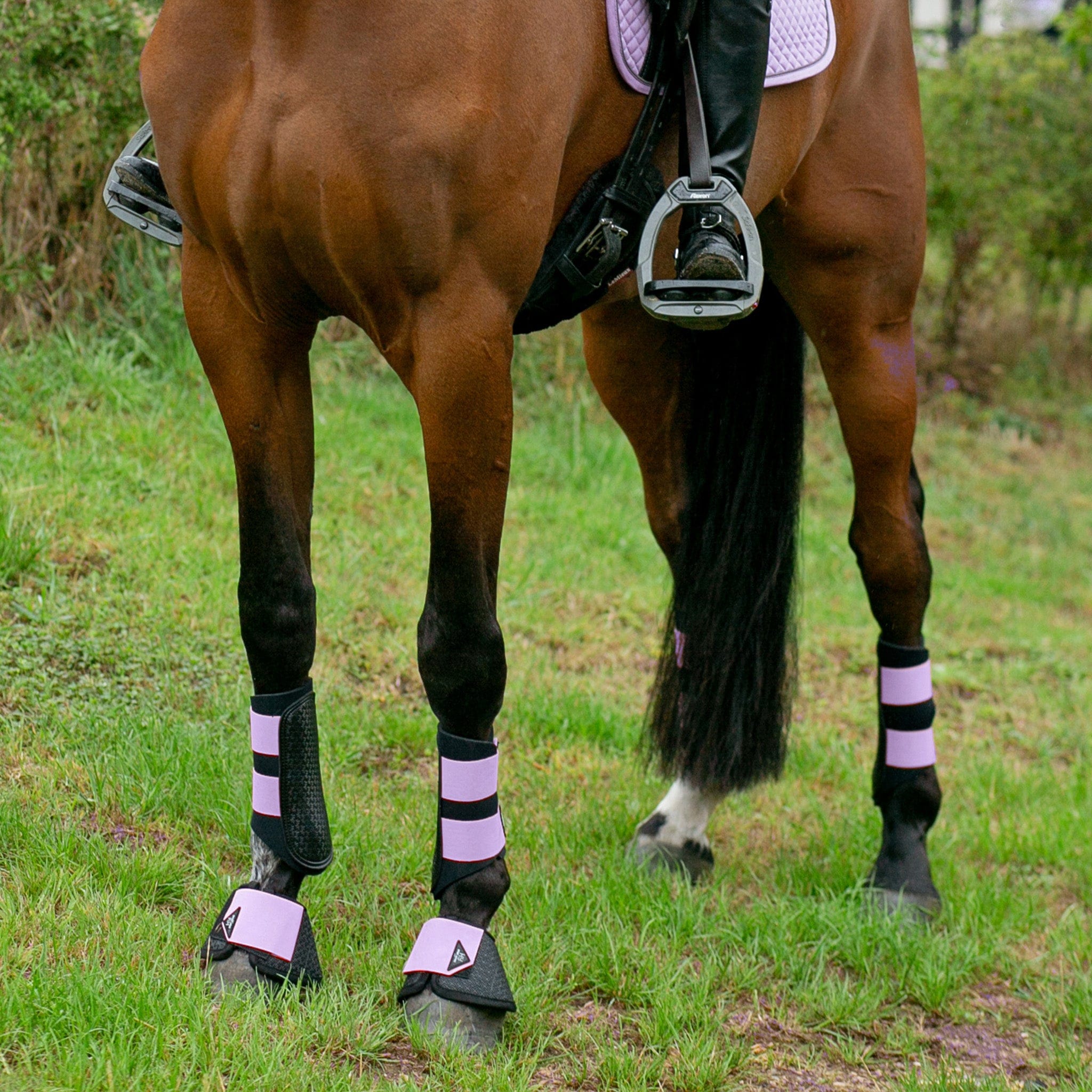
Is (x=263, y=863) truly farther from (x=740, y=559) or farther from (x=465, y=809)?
(x=740, y=559)

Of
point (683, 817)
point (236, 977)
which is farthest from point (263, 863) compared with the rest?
point (683, 817)

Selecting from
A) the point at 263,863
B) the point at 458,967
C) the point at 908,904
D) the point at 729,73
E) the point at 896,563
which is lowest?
the point at 908,904

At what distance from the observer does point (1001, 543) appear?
7465mm

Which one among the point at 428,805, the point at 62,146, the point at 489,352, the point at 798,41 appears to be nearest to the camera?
the point at 489,352

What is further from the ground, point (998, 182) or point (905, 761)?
point (998, 182)

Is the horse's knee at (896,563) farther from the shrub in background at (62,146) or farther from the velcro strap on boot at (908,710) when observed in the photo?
the shrub in background at (62,146)

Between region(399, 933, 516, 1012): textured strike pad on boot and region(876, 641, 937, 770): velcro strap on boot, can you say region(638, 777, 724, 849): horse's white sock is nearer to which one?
region(876, 641, 937, 770): velcro strap on boot

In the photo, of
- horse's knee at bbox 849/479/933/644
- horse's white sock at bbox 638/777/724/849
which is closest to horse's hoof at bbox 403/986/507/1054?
horse's white sock at bbox 638/777/724/849

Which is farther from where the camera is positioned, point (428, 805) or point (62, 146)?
point (62, 146)

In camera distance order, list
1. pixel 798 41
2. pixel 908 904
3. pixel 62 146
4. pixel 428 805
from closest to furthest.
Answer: pixel 798 41
pixel 908 904
pixel 428 805
pixel 62 146

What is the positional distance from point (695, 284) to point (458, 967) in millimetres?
1484

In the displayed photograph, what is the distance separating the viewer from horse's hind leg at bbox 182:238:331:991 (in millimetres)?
2471

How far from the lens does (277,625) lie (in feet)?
8.44

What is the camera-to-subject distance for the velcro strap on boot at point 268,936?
251 centimetres
